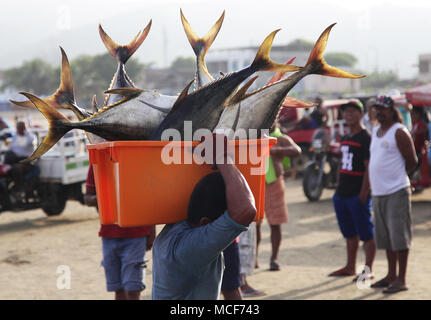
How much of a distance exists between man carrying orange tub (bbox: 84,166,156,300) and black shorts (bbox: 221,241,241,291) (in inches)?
25.7

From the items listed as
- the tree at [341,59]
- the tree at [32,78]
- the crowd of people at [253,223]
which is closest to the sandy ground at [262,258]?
the crowd of people at [253,223]

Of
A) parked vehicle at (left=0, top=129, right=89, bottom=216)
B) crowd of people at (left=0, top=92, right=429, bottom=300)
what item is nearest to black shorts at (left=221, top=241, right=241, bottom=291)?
crowd of people at (left=0, top=92, right=429, bottom=300)

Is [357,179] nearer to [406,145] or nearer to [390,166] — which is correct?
[390,166]

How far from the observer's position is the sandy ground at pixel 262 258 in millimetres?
6395

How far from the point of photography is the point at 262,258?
7805 millimetres

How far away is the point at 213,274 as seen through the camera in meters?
2.73

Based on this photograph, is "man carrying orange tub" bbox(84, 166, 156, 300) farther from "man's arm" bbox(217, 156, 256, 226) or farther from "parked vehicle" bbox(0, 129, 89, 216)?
"parked vehicle" bbox(0, 129, 89, 216)

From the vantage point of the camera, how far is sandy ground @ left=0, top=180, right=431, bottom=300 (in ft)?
21.0

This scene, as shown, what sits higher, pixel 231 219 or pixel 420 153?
pixel 231 219

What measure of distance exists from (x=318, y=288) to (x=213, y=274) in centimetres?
388

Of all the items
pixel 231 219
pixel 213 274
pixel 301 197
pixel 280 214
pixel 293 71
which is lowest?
pixel 301 197

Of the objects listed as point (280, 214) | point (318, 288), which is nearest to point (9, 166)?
point (280, 214)
